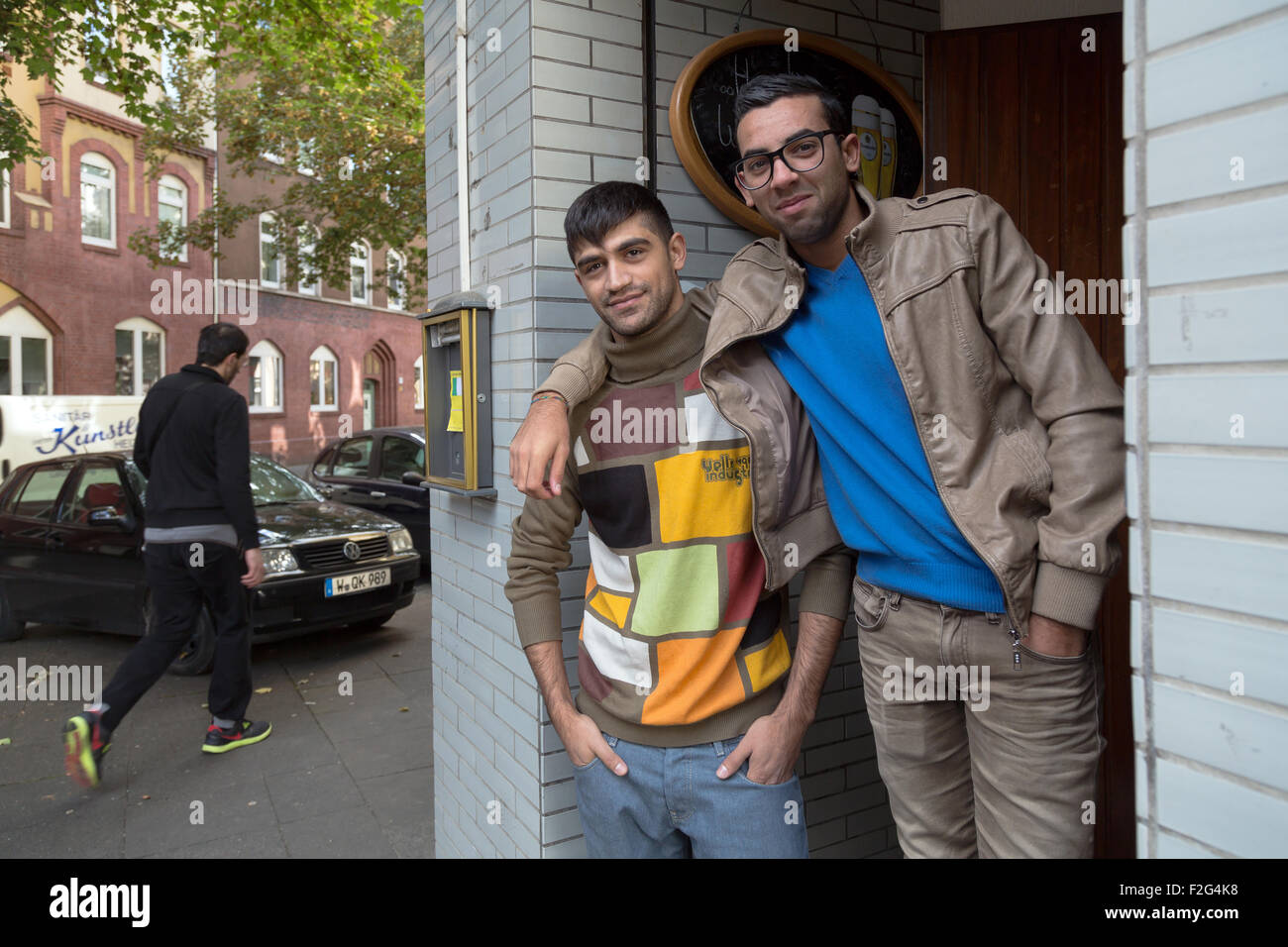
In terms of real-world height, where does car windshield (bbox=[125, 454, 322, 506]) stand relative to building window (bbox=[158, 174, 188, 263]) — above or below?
below

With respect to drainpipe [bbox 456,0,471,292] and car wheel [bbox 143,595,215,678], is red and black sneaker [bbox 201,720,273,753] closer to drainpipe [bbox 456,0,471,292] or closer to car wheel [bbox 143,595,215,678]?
car wheel [bbox 143,595,215,678]

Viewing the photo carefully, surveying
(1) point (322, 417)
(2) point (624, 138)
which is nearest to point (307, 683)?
(2) point (624, 138)

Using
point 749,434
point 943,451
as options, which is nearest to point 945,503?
point 943,451

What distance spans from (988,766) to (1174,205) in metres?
1.13

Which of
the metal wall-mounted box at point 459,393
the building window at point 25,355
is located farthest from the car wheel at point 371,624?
the building window at point 25,355

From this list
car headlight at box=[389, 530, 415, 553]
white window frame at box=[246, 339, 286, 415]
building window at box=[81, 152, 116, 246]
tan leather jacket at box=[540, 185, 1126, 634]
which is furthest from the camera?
white window frame at box=[246, 339, 286, 415]

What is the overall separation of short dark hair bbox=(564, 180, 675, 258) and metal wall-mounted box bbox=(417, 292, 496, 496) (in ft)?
2.88

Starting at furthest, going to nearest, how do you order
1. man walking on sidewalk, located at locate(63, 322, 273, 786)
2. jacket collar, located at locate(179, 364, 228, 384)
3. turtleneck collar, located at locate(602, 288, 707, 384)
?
jacket collar, located at locate(179, 364, 228, 384) → man walking on sidewalk, located at locate(63, 322, 273, 786) → turtleneck collar, located at locate(602, 288, 707, 384)

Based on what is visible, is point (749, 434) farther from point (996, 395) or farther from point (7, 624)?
point (7, 624)

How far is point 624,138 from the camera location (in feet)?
8.57

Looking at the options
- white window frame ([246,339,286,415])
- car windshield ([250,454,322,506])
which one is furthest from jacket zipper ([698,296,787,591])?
white window frame ([246,339,286,415])

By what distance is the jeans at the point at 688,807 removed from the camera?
6.22 ft

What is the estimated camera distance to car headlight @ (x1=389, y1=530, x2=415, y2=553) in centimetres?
762

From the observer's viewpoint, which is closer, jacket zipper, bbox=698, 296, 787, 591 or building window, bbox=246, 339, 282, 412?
jacket zipper, bbox=698, 296, 787, 591
